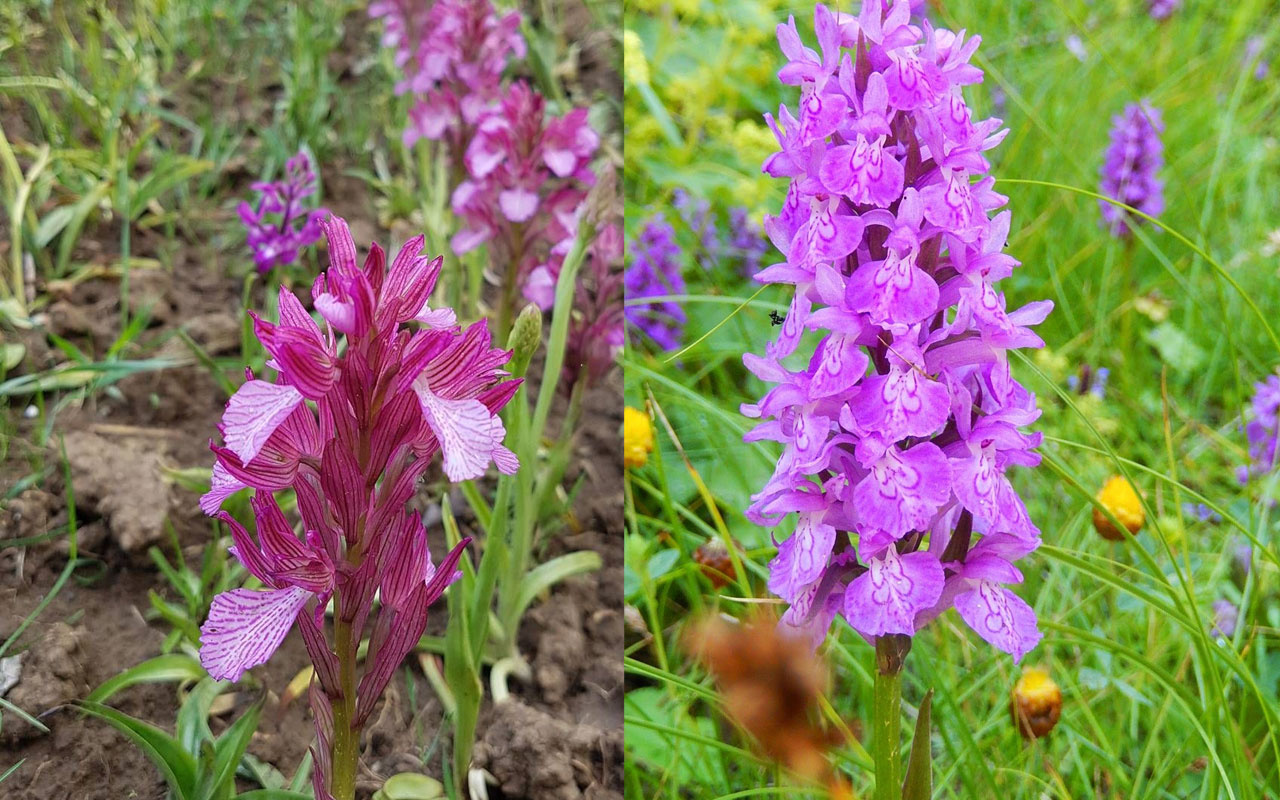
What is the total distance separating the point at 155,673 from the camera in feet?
4.07

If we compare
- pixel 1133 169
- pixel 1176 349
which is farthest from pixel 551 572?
pixel 1133 169

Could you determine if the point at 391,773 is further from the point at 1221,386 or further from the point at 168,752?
the point at 1221,386

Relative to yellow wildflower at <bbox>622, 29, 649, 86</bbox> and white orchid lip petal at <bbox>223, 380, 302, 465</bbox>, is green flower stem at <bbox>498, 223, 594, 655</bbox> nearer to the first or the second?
white orchid lip petal at <bbox>223, 380, 302, 465</bbox>

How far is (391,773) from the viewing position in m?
1.32

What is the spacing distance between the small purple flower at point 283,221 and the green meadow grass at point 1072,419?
25.6 inches

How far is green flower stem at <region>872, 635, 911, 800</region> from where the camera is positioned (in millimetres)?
978

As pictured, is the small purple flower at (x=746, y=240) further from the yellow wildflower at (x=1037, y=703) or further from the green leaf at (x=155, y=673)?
the green leaf at (x=155, y=673)

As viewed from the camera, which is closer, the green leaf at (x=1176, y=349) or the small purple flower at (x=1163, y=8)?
the green leaf at (x=1176, y=349)

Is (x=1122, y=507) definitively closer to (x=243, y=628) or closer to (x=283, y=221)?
(x=243, y=628)

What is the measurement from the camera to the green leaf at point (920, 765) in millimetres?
941

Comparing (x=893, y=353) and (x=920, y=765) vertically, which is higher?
(x=893, y=353)

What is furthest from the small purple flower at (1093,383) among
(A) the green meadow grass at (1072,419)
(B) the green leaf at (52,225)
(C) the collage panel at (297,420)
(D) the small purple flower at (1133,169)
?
(B) the green leaf at (52,225)

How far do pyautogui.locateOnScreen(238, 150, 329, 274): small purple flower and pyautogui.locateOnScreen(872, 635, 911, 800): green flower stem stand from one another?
4.35 ft

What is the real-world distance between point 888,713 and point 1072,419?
53.2 inches
